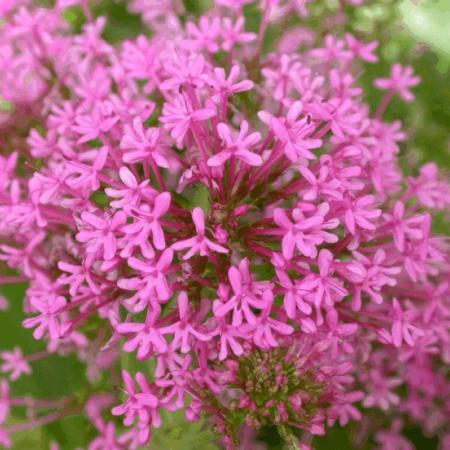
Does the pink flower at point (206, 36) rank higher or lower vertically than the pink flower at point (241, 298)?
higher

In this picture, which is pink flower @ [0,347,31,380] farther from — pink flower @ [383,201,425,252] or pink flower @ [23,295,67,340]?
pink flower @ [383,201,425,252]

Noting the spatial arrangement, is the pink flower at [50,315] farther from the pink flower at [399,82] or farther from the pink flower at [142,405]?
the pink flower at [399,82]

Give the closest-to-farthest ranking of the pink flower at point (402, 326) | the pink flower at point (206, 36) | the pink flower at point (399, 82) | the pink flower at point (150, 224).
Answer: the pink flower at point (150, 224), the pink flower at point (402, 326), the pink flower at point (206, 36), the pink flower at point (399, 82)

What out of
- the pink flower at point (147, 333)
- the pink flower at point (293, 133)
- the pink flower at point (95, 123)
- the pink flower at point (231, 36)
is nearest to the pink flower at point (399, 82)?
the pink flower at point (231, 36)

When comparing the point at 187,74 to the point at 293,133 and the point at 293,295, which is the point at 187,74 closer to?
the point at 293,133

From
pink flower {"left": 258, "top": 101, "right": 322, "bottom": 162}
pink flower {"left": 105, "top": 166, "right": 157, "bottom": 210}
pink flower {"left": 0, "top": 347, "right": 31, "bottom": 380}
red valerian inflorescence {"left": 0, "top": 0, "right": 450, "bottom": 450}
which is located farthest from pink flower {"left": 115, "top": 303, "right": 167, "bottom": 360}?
pink flower {"left": 0, "top": 347, "right": 31, "bottom": 380}

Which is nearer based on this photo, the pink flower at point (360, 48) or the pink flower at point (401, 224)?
the pink flower at point (401, 224)

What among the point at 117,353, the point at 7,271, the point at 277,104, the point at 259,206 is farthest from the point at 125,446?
the point at 277,104

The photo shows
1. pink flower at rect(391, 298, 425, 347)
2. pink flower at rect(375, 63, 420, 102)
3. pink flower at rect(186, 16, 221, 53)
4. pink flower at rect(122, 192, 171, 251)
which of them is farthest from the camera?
pink flower at rect(375, 63, 420, 102)
